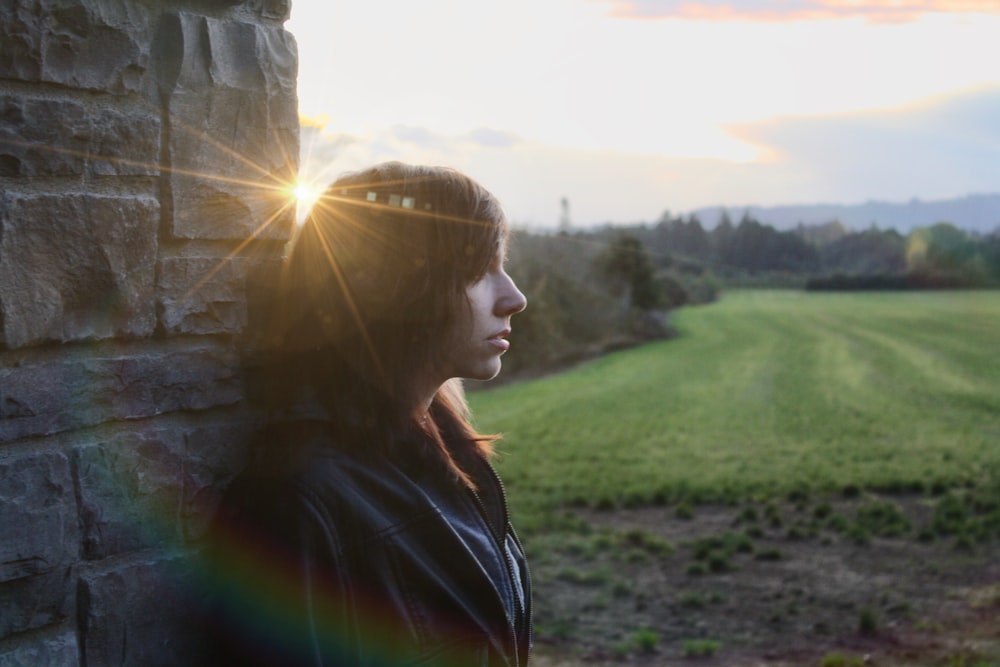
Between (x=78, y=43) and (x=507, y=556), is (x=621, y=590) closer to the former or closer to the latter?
(x=507, y=556)

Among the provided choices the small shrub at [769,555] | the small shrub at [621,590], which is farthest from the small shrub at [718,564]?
the small shrub at [621,590]

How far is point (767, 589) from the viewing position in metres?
6.95

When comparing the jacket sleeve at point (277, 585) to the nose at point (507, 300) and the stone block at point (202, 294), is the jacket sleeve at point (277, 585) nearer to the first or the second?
the stone block at point (202, 294)

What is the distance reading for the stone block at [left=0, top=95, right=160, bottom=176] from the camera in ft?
4.50

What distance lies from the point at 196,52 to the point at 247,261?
1.21 ft

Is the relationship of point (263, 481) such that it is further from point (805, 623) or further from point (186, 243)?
point (805, 623)

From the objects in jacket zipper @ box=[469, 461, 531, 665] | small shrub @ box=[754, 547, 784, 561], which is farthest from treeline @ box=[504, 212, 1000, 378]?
jacket zipper @ box=[469, 461, 531, 665]

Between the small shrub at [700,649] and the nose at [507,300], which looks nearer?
the nose at [507,300]

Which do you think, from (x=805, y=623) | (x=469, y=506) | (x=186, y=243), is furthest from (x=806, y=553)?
(x=186, y=243)

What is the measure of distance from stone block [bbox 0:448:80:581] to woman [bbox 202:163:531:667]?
0.28 meters

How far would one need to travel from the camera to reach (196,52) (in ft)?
5.19

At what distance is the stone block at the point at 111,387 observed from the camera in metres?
1.40

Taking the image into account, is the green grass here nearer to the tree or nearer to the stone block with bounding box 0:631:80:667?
the stone block with bounding box 0:631:80:667

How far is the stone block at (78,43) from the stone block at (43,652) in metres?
0.83
